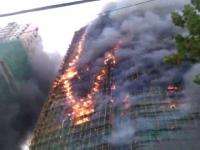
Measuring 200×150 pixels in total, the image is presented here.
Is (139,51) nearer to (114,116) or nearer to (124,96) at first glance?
(124,96)

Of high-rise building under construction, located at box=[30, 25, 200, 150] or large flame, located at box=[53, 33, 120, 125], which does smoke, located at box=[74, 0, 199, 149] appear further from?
large flame, located at box=[53, 33, 120, 125]

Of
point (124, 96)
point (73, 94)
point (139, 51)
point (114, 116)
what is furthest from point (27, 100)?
point (114, 116)

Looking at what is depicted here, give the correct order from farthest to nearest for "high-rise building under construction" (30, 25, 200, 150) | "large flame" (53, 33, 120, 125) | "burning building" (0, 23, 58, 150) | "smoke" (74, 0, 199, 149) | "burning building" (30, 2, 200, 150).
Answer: "burning building" (0, 23, 58, 150) < "large flame" (53, 33, 120, 125) < "smoke" (74, 0, 199, 149) < "burning building" (30, 2, 200, 150) < "high-rise building under construction" (30, 25, 200, 150)

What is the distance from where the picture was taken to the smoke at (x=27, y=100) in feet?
208

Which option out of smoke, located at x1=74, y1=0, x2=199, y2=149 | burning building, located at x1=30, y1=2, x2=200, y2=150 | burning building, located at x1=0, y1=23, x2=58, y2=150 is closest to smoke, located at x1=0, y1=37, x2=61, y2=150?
burning building, located at x1=0, y1=23, x2=58, y2=150

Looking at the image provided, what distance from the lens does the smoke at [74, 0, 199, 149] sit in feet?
121

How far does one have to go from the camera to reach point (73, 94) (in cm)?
4691

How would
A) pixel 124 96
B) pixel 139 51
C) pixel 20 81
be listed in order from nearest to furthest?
pixel 124 96 < pixel 139 51 < pixel 20 81

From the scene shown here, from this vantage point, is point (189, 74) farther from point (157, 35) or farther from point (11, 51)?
point (11, 51)

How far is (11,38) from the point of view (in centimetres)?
7175

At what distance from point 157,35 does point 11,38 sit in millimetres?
31204

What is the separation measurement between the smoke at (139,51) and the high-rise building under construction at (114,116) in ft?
0.60

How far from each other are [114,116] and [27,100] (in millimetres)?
35901

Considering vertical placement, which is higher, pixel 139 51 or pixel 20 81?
pixel 139 51
